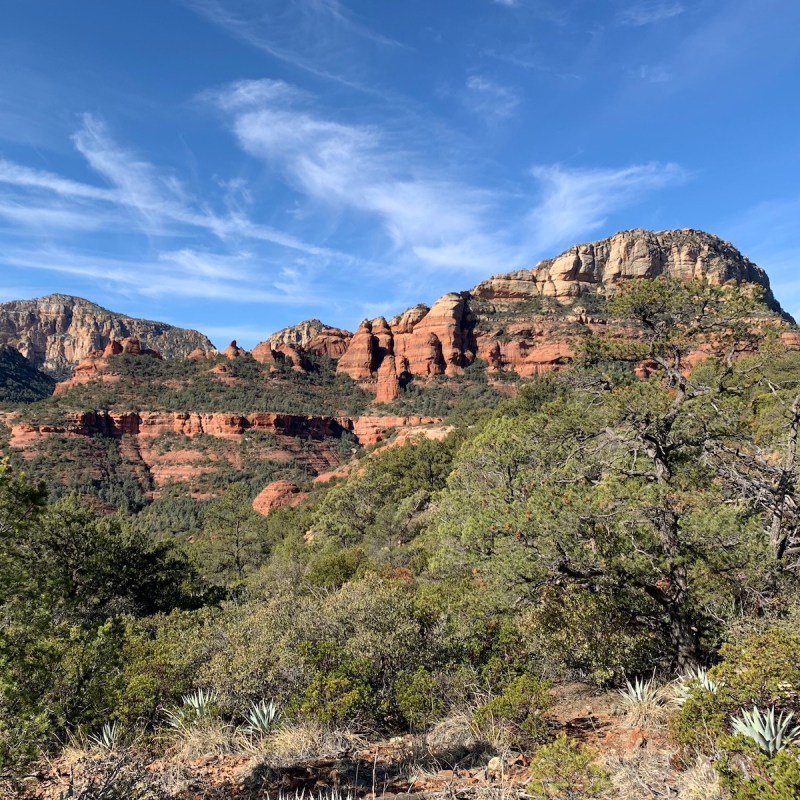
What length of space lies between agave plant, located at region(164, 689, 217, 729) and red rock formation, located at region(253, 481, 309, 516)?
56940 millimetres

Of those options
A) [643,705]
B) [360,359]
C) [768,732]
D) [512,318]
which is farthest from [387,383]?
[768,732]

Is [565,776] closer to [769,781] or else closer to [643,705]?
[769,781]

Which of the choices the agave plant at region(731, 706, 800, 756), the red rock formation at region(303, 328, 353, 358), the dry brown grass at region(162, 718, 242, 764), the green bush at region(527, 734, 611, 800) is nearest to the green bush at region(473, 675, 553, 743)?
the green bush at region(527, 734, 611, 800)

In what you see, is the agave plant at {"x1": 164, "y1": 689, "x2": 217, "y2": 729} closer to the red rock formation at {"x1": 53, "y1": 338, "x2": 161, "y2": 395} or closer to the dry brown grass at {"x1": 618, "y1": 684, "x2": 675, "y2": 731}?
the dry brown grass at {"x1": 618, "y1": 684, "x2": 675, "y2": 731}

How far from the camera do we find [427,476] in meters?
36.5

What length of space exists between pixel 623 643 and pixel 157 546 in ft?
72.4

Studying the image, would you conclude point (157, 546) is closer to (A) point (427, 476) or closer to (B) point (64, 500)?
(B) point (64, 500)

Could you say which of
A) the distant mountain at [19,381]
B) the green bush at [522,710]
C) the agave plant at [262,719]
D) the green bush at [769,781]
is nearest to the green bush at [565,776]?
the green bush at [769,781]

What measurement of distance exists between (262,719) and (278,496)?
202 ft

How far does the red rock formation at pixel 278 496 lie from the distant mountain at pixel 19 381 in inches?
3995

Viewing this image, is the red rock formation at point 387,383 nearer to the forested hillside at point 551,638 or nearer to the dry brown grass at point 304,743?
the forested hillside at point 551,638

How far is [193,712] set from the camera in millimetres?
7918

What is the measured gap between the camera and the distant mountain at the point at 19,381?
139125mm

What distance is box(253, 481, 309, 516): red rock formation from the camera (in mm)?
65250
